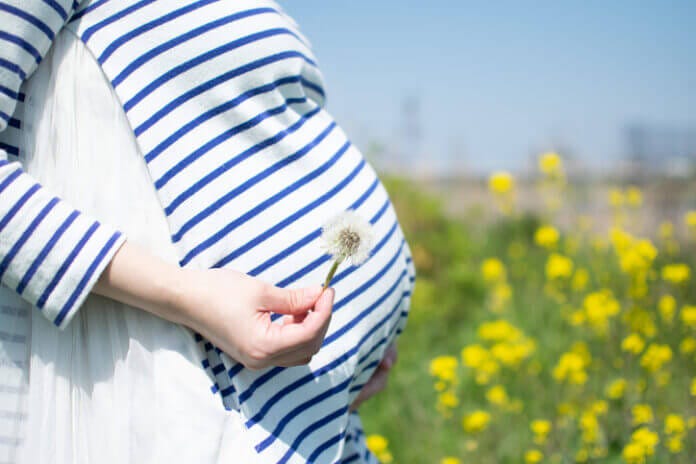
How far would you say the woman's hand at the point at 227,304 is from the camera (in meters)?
0.72

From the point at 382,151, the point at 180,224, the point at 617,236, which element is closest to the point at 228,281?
the point at 180,224

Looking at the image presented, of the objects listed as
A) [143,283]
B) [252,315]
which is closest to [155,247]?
[143,283]

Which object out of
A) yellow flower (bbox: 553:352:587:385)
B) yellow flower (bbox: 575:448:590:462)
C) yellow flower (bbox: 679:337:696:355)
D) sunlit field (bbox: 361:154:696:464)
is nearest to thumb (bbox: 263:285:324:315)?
sunlit field (bbox: 361:154:696:464)

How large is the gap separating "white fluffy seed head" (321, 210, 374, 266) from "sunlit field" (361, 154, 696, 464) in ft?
3.87

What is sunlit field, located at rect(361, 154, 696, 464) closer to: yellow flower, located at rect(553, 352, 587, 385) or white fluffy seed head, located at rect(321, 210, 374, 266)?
yellow flower, located at rect(553, 352, 587, 385)

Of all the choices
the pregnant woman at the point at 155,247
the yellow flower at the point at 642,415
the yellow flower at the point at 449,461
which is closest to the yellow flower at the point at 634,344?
the yellow flower at the point at 642,415

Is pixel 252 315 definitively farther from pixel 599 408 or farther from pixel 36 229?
pixel 599 408

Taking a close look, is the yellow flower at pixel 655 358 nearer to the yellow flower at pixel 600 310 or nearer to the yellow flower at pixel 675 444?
the yellow flower at pixel 600 310

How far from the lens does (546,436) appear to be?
1943mm

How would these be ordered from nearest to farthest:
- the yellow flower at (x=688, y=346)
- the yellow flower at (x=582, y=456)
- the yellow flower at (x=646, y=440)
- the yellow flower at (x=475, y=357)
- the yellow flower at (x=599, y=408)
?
the yellow flower at (x=646, y=440), the yellow flower at (x=582, y=456), the yellow flower at (x=599, y=408), the yellow flower at (x=475, y=357), the yellow flower at (x=688, y=346)

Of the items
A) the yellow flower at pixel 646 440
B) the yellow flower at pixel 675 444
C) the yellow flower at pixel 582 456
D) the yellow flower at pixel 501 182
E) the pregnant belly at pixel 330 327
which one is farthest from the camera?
the yellow flower at pixel 501 182

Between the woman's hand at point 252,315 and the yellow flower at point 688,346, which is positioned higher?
the woman's hand at point 252,315

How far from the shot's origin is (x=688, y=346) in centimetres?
233

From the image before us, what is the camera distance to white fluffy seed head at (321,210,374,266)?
0.78 m
